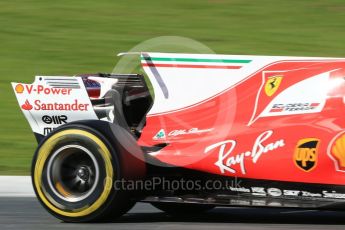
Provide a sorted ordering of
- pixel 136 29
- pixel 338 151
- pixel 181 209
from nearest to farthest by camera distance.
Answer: pixel 338 151
pixel 181 209
pixel 136 29

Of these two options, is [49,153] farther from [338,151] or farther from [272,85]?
[338,151]

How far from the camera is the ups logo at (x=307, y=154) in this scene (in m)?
6.38

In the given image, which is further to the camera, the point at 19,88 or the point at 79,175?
the point at 19,88

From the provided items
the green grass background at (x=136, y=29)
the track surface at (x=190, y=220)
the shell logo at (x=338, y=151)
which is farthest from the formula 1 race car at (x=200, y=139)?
the green grass background at (x=136, y=29)

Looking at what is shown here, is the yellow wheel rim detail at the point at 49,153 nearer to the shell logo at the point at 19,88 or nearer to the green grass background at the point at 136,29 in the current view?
the shell logo at the point at 19,88

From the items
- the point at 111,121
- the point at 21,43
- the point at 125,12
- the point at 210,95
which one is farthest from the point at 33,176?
the point at 125,12

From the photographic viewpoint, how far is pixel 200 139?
6828 mm

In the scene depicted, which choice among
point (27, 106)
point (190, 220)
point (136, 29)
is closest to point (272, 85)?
point (190, 220)

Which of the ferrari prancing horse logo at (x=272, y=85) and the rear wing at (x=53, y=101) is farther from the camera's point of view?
the rear wing at (x=53, y=101)

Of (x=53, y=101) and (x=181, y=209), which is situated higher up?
(x=53, y=101)

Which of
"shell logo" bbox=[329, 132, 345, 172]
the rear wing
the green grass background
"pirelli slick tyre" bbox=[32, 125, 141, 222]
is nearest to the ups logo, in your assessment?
"shell logo" bbox=[329, 132, 345, 172]

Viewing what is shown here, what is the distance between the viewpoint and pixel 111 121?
736 centimetres

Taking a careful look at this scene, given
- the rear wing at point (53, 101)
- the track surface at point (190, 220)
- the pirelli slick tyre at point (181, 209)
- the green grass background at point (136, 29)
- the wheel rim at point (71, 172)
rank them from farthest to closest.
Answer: the green grass background at point (136, 29) < the pirelli slick tyre at point (181, 209) < the rear wing at point (53, 101) < the wheel rim at point (71, 172) < the track surface at point (190, 220)

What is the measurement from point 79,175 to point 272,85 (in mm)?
1771
